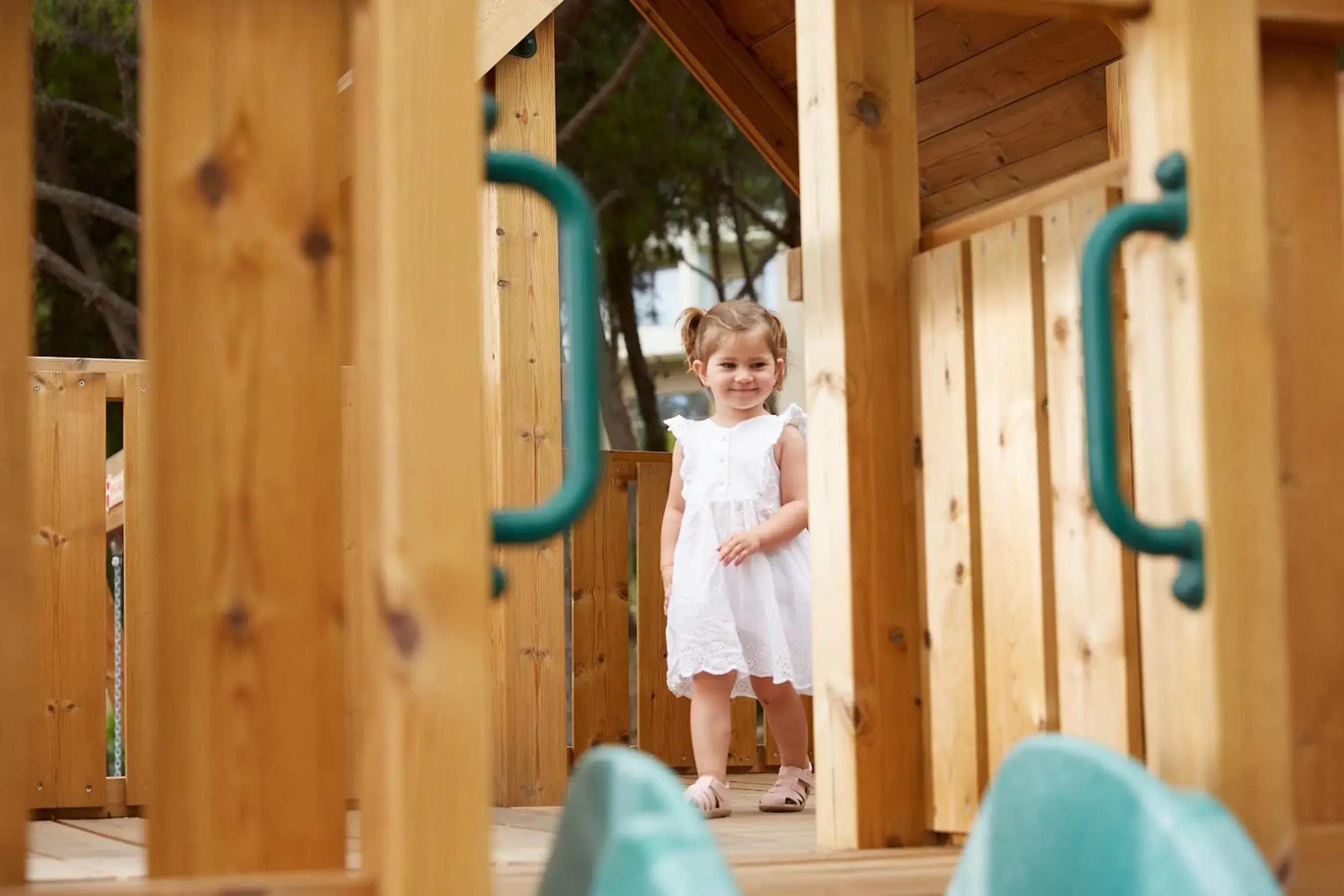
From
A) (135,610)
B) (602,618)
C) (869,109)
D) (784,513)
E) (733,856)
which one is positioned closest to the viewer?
(733,856)

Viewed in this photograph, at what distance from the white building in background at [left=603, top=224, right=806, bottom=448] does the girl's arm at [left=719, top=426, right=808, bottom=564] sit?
7789 mm

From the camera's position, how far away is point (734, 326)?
4594 mm

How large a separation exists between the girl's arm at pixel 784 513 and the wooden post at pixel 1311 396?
2.30 m

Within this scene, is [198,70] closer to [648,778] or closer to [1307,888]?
[648,778]

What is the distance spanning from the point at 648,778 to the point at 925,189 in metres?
4.49

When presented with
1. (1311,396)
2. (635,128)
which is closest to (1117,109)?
(1311,396)

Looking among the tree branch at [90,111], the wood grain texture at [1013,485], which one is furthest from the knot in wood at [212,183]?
the tree branch at [90,111]

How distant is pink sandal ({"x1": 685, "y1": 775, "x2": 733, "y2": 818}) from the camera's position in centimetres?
418

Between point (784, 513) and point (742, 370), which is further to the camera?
point (742, 370)

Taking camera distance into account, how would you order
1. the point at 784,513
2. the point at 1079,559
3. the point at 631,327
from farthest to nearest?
1. the point at 631,327
2. the point at 784,513
3. the point at 1079,559

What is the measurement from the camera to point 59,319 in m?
11.3

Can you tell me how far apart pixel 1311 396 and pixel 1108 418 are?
1.37 feet

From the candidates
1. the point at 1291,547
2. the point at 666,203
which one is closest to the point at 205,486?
the point at 1291,547

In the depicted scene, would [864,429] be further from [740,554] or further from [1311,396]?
[740,554]
